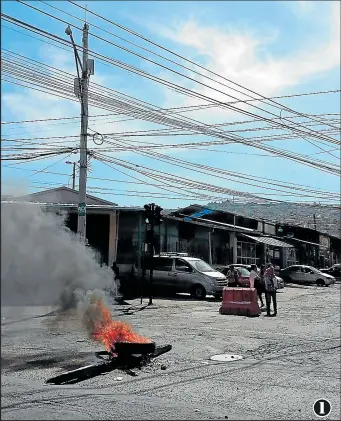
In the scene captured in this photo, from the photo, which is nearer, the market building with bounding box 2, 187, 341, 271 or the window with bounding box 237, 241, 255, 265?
the market building with bounding box 2, 187, 341, 271

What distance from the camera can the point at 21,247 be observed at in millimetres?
4012

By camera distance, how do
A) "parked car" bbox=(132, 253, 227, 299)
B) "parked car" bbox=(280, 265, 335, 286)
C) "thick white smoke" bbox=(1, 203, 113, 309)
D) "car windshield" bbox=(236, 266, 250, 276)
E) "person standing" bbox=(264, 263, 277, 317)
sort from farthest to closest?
"parked car" bbox=(280, 265, 335, 286), "car windshield" bbox=(236, 266, 250, 276), "parked car" bbox=(132, 253, 227, 299), "person standing" bbox=(264, 263, 277, 317), "thick white smoke" bbox=(1, 203, 113, 309)

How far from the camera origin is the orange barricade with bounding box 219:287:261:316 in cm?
1719

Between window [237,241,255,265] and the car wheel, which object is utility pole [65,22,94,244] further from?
window [237,241,255,265]

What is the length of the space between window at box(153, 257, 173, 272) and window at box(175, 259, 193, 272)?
0.29 meters

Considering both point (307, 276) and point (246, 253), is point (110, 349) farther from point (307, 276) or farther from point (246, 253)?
point (246, 253)

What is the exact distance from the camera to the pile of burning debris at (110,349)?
8.08m

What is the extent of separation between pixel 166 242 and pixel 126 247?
4.62m

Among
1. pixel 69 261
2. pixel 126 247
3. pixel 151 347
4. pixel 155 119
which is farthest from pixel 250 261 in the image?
pixel 69 261

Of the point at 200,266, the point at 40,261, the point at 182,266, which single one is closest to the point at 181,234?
the point at 200,266

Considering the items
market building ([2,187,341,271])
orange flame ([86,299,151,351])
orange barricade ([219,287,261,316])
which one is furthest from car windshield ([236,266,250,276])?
orange flame ([86,299,151,351])

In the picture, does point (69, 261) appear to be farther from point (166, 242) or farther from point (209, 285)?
point (166, 242)

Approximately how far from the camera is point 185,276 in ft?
78.9

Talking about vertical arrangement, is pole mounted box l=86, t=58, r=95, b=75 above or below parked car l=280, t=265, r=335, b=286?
above
